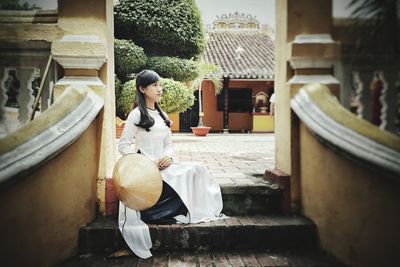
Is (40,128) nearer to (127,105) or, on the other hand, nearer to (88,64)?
(88,64)

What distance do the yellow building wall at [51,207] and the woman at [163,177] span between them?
0.34 metres

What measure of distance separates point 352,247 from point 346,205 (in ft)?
1.00

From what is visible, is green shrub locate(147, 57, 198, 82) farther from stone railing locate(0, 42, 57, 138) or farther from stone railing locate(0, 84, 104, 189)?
stone railing locate(0, 84, 104, 189)

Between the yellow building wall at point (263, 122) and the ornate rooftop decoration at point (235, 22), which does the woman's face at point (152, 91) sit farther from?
the ornate rooftop decoration at point (235, 22)

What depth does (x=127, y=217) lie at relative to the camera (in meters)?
2.85

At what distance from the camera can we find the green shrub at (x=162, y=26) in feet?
32.1

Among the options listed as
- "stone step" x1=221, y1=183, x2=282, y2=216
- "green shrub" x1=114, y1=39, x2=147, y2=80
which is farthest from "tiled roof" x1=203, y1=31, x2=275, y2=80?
"stone step" x1=221, y1=183, x2=282, y2=216

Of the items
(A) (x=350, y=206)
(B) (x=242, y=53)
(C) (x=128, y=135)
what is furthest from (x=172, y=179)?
(B) (x=242, y=53)

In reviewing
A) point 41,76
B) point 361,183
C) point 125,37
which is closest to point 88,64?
point 41,76

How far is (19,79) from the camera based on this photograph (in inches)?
116

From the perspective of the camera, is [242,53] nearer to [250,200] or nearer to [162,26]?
[162,26]

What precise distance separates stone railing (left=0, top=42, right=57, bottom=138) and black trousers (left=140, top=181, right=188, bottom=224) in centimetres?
143

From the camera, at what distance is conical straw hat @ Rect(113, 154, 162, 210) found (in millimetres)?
2684

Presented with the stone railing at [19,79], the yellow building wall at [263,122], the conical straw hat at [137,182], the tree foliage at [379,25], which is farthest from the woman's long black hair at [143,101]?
the yellow building wall at [263,122]
